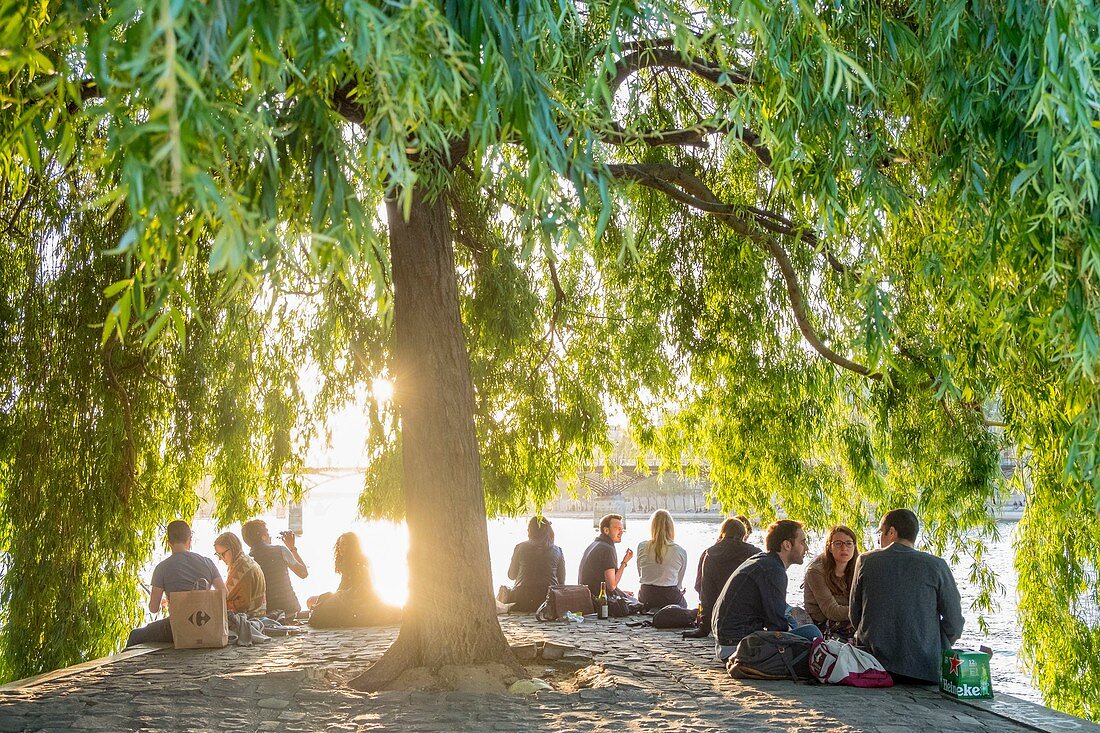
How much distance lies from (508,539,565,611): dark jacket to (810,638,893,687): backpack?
4.58m

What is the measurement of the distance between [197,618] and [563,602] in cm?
351

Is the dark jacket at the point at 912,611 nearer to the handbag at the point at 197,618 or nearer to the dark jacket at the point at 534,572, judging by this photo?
the dark jacket at the point at 534,572

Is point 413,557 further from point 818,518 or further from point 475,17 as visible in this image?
point 475,17

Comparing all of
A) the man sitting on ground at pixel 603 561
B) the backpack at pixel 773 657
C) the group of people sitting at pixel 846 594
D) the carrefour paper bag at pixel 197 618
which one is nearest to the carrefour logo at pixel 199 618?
the carrefour paper bag at pixel 197 618

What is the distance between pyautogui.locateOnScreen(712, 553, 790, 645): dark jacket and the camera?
7406 mm

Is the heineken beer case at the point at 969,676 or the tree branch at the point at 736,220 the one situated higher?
the tree branch at the point at 736,220

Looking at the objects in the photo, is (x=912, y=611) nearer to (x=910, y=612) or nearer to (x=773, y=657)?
(x=910, y=612)

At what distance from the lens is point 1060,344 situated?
436cm

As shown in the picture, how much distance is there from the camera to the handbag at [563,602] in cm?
1052

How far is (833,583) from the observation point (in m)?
8.11

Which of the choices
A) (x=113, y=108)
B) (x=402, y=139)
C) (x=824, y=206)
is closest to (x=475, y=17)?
(x=402, y=139)

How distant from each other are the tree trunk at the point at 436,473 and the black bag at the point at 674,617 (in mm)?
2723

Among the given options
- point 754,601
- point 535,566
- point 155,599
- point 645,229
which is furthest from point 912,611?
point 155,599

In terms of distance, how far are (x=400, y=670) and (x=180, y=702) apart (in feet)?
4.67
